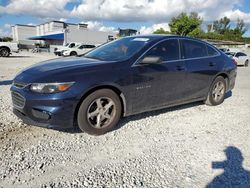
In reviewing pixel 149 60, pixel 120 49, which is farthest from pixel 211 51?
pixel 120 49

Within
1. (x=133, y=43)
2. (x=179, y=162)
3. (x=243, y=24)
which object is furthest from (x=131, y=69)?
(x=243, y=24)

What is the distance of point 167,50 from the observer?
4.68m

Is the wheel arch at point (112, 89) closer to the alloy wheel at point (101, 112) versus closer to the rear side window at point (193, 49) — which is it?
the alloy wheel at point (101, 112)

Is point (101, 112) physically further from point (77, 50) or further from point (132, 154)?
point (77, 50)

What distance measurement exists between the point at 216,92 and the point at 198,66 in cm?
109

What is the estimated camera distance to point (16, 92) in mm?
3732

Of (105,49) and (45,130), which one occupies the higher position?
(105,49)

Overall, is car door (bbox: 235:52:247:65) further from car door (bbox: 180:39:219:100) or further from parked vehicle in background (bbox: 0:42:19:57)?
parked vehicle in background (bbox: 0:42:19:57)

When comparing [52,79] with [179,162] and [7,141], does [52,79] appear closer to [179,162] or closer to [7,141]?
[7,141]

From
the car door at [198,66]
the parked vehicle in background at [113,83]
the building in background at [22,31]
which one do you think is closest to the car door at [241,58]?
the car door at [198,66]

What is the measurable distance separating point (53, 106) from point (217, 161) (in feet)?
7.79

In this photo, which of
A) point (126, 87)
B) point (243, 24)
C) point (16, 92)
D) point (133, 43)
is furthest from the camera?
point (243, 24)

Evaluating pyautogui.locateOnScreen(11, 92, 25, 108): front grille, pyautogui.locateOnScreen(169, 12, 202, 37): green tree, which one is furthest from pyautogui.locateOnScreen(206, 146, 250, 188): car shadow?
pyautogui.locateOnScreen(169, 12, 202, 37): green tree

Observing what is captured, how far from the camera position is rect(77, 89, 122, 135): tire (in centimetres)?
371
